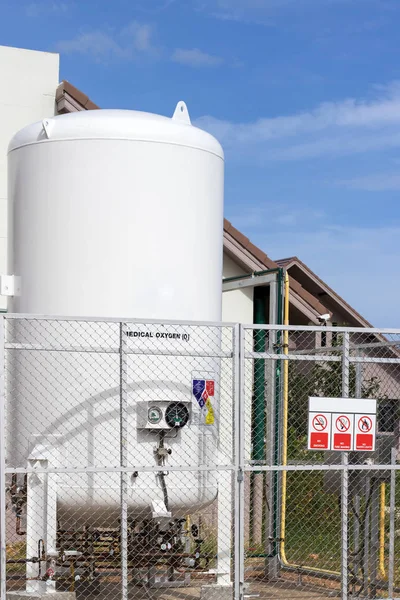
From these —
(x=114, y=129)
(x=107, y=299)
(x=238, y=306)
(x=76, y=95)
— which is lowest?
(x=107, y=299)

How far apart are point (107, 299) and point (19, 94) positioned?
480 centimetres

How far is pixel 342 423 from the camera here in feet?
28.0

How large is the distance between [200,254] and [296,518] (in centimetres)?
600

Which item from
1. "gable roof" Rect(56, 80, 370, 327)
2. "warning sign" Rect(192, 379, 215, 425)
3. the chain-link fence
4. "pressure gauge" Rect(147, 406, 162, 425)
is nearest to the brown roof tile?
"gable roof" Rect(56, 80, 370, 327)

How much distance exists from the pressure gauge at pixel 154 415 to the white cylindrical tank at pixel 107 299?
1.8 inches

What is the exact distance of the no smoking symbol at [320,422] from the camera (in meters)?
8.39

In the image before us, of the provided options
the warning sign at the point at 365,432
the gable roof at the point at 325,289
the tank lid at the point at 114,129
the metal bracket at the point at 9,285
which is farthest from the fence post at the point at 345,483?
the gable roof at the point at 325,289

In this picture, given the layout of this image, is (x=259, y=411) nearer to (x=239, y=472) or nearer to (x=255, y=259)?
(x=255, y=259)

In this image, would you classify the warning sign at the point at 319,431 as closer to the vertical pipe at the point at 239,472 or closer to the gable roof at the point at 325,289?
the vertical pipe at the point at 239,472

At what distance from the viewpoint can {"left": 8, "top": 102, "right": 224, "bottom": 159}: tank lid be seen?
27.7 feet

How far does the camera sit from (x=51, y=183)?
8.45 metres

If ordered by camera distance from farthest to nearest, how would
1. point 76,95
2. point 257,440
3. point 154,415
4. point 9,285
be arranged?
point 76,95 < point 257,440 < point 9,285 < point 154,415

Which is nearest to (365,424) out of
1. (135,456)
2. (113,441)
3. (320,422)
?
(320,422)

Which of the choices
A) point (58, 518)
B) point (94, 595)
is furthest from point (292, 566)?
point (58, 518)
